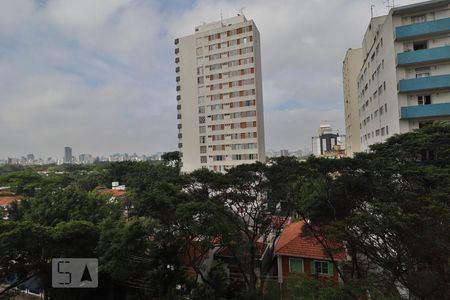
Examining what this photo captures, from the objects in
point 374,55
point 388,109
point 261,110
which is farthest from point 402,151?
point 261,110

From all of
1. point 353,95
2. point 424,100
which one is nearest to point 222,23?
point 353,95

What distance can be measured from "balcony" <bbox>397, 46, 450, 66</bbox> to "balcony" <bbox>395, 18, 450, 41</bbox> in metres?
1.21

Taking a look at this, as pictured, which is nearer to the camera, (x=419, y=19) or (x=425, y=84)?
Result: (x=425, y=84)

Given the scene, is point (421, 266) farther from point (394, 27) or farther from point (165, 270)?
point (394, 27)

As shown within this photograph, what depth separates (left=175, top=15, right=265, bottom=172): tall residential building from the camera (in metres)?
37.3

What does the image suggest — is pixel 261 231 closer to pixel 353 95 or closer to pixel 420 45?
pixel 420 45

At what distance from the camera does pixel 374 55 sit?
24188 mm

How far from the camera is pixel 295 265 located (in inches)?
486

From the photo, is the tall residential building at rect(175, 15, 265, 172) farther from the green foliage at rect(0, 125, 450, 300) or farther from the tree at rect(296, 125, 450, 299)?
the tree at rect(296, 125, 450, 299)

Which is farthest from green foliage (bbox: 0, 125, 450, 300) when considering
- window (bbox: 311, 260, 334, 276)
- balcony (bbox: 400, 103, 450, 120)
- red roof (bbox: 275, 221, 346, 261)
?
balcony (bbox: 400, 103, 450, 120)

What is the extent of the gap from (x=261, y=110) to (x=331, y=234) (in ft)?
104

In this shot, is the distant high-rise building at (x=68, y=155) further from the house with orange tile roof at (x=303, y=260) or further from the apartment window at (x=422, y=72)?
the apartment window at (x=422, y=72)

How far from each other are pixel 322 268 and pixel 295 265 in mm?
1122

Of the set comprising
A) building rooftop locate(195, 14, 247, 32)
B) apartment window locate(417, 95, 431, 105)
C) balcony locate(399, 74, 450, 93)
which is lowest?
apartment window locate(417, 95, 431, 105)
